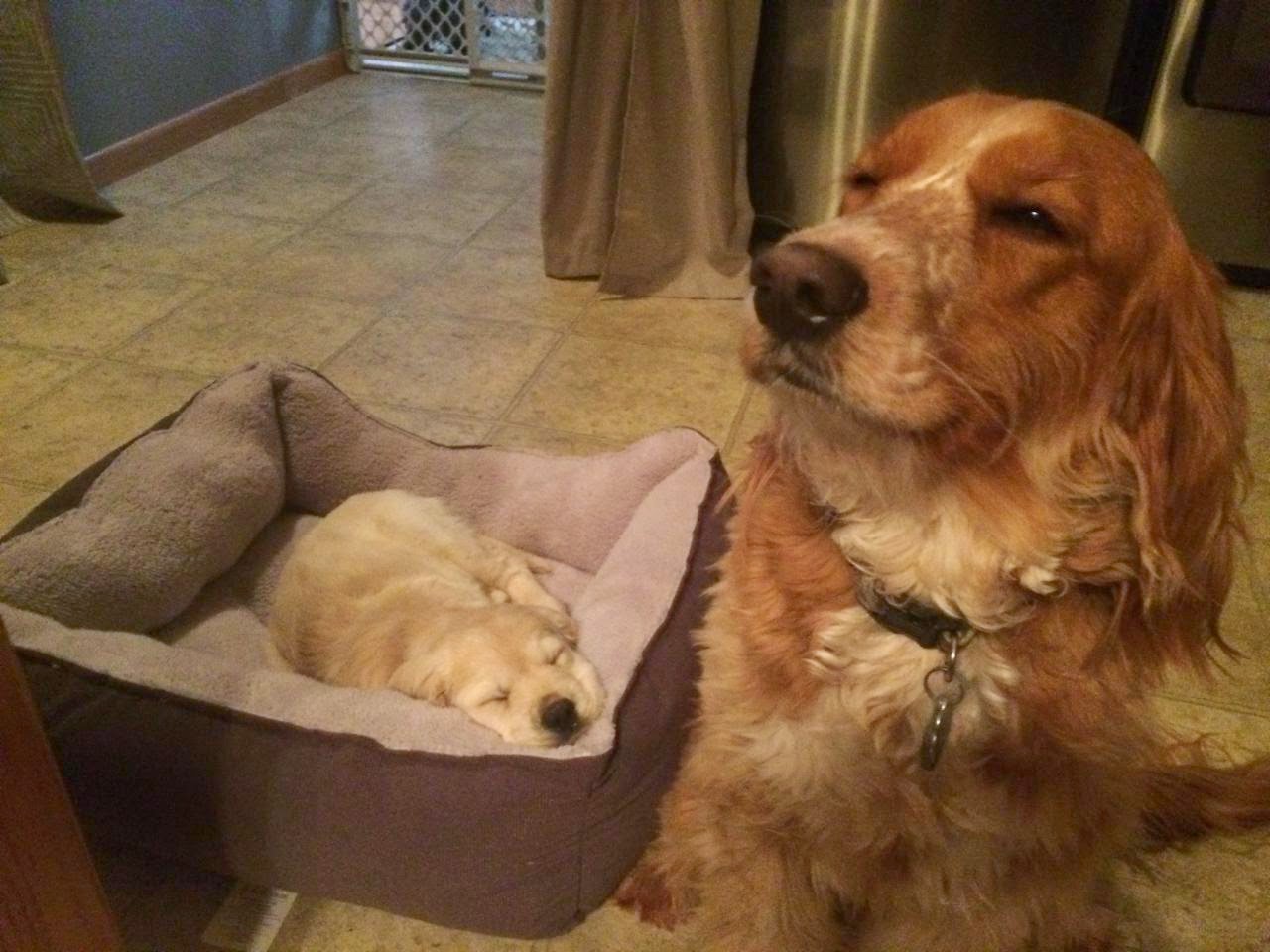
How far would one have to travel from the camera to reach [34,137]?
3.04m

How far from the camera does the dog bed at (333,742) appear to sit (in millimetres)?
1220

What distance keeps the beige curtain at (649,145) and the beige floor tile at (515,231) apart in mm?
220

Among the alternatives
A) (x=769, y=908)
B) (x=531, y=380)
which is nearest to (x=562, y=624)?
(x=769, y=908)

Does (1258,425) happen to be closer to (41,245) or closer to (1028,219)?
(1028,219)

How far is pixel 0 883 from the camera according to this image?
758 millimetres

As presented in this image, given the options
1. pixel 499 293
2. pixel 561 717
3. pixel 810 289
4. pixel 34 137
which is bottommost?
pixel 499 293

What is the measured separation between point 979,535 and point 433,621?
0.83m

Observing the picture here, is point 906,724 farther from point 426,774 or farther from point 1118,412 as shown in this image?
point 426,774

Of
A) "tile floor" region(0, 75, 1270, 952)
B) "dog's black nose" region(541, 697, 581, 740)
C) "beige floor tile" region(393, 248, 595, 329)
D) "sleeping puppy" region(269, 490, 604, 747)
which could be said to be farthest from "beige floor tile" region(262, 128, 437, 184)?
"dog's black nose" region(541, 697, 581, 740)

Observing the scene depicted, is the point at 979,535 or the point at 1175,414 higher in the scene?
the point at 1175,414

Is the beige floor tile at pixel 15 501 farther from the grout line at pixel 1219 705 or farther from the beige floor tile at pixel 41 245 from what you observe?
the grout line at pixel 1219 705

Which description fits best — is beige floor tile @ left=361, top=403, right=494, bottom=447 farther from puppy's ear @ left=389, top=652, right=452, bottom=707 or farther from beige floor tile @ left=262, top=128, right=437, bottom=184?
beige floor tile @ left=262, top=128, right=437, bottom=184

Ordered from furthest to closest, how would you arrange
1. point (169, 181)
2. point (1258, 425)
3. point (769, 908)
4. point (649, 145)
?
point (169, 181) → point (649, 145) → point (1258, 425) → point (769, 908)

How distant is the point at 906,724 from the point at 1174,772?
64 centimetres
